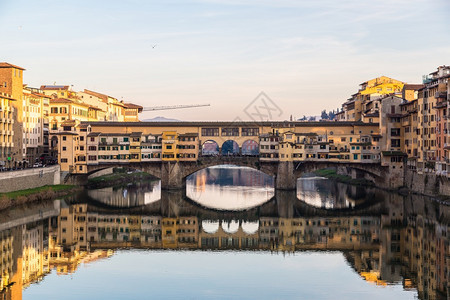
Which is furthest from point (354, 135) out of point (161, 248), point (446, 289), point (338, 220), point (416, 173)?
point (446, 289)

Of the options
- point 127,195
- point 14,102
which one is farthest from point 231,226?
point 14,102

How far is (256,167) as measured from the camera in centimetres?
7231

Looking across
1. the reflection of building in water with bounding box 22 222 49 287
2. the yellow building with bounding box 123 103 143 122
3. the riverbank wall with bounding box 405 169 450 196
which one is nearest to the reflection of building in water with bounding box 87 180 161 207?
the reflection of building in water with bounding box 22 222 49 287

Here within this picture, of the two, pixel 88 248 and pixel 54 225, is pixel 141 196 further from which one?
pixel 88 248

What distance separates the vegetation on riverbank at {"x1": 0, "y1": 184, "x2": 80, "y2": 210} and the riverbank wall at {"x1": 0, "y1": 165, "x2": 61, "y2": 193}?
633 millimetres

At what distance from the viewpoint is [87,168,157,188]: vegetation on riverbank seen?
7494cm

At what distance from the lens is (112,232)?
44719 mm

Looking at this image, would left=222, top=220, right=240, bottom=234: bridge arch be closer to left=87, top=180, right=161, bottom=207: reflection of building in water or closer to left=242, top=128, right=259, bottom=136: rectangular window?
left=87, top=180, right=161, bottom=207: reflection of building in water

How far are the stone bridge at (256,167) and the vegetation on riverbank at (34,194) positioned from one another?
20.3 feet

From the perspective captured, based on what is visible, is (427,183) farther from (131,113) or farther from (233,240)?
(131,113)

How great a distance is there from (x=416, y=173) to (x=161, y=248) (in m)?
35.0

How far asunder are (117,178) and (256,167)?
2138cm

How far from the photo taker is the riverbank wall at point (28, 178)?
53.1 metres

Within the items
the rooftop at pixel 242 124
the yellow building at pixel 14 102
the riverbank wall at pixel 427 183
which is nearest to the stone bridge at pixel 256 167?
the riverbank wall at pixel 427 183
